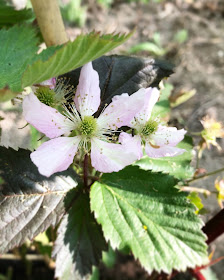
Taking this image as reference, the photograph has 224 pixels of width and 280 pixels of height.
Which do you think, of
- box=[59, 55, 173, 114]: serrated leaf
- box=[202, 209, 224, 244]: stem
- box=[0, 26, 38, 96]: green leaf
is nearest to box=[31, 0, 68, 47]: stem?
box=[0, 26, 38, 96]: green leaf

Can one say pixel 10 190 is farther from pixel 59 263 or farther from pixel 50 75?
pixel 50 75

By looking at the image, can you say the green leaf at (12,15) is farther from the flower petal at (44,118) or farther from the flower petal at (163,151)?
the flower petal at (163,151)

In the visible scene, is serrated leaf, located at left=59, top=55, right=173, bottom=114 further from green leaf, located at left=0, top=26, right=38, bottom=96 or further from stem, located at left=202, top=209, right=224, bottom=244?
stem, located at left=202, top=209, right=224, bottom=244

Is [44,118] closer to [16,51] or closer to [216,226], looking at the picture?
[16,51]

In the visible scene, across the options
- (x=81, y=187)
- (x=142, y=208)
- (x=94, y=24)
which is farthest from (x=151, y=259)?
(x=94, y=24)

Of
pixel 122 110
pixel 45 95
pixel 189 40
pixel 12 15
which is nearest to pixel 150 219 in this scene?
pixel 122 110
